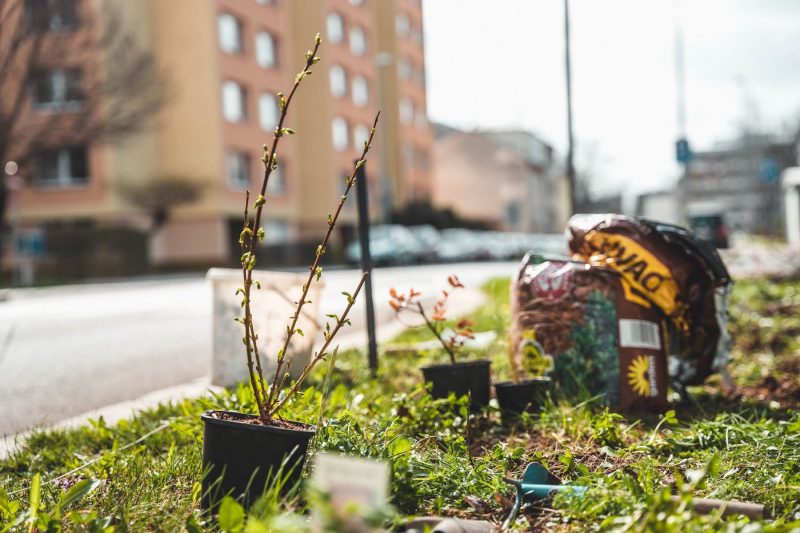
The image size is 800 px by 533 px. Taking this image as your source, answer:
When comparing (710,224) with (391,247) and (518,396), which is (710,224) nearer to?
(391,247)

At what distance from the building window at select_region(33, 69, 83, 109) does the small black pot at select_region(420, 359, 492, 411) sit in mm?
23911

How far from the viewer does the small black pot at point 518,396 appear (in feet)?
11.0

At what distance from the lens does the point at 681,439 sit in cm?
280

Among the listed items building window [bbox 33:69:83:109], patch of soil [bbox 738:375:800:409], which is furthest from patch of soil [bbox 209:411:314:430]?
building window [bbox 33:69:83:109]

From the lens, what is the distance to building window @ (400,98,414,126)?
5056 cm

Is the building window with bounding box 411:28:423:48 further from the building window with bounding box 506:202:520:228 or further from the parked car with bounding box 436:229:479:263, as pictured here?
the parked car with bounding box 436:229:479:263

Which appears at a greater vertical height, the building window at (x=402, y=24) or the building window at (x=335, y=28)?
the building window at (x=402, y=24)

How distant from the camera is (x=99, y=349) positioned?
7539 millimetres

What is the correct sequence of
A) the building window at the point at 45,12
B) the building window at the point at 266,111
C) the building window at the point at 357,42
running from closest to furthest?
the building window at the point at 45,12 < the building window at the point at 266,111 < the building window at the point at 357,42

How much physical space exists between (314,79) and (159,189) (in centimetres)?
1343

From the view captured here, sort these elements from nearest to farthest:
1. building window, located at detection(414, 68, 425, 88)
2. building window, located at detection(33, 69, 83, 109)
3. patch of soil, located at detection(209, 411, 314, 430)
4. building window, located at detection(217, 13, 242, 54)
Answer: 1. patch of soil, located at detection(209, 411, 314, 430)
2. building window, located at detection(33, 69, 83, 109)
3. building window, located at detection(217, 13, 242, 54)
4. building window, located at detection(414, 68, 425, 88)

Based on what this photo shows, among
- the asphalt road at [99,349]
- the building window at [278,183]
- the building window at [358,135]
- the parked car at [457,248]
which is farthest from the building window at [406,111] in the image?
the asphalt road at [99,349]

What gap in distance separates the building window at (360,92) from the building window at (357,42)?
1478 millimetres

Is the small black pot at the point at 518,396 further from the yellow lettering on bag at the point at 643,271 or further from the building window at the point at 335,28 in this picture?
the building window at the point at 335,28
